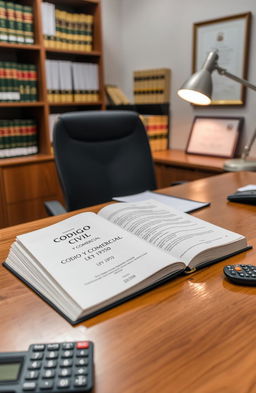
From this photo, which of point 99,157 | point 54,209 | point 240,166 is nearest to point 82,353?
point 54,209

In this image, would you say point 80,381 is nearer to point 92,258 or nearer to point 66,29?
point 92,258

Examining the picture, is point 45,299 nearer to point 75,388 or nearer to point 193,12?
point 75,388

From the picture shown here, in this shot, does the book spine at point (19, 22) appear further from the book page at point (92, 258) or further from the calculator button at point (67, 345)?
the calculator button at point (67, 345)

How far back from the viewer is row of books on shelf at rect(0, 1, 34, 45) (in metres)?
2.38

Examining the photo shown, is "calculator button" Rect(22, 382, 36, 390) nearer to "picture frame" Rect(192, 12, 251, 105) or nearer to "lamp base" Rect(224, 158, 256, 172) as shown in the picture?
"lamp base" Rect(224, 158, 256, 172)

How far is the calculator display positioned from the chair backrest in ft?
3.55

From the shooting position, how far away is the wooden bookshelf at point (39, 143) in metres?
2.47

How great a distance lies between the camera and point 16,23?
2.43 meters

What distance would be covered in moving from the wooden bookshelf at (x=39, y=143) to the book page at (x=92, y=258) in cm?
176

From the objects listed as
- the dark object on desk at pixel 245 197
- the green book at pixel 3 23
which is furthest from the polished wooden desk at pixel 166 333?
the green book at pixel 3 23

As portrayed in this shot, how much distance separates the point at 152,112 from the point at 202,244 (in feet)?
7.75

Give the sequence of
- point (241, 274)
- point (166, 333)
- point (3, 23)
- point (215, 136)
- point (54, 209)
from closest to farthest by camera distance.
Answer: point (166, 333) → point (241, 274) → point (54, 209) → point (3, 23) → point (215, 136)

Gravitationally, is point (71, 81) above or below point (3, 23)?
below

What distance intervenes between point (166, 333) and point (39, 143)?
2430 millimetres
